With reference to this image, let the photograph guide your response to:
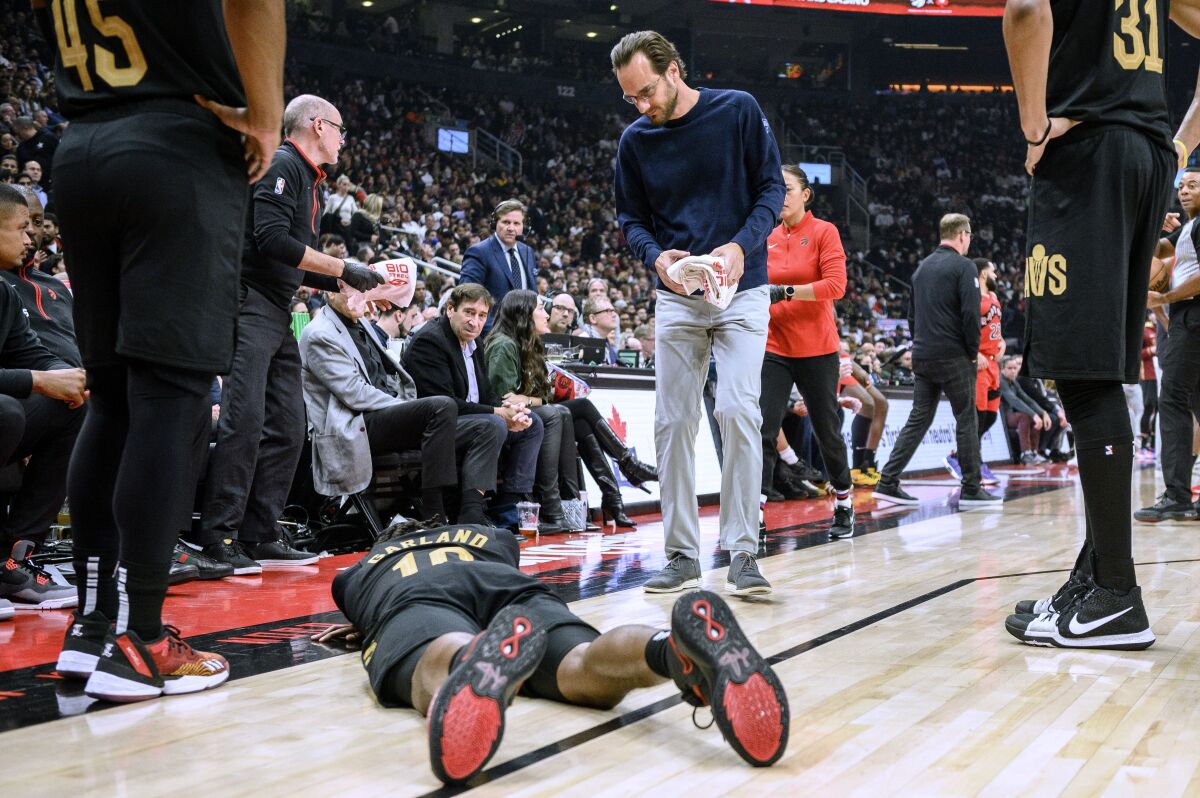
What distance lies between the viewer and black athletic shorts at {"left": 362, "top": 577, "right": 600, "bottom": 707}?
2176 mm

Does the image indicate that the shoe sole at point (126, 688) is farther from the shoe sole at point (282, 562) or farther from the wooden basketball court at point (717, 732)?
the shoe sole at point (282, 562)

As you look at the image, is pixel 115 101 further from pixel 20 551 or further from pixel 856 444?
pixel 856 444

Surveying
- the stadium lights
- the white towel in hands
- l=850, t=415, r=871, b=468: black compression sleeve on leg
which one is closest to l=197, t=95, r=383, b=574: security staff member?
the white towel in hands

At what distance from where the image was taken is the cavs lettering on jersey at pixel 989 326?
30.3ft

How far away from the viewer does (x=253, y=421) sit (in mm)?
4422

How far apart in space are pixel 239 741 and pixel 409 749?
33 centimetres

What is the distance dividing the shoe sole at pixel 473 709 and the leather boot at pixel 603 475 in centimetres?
481

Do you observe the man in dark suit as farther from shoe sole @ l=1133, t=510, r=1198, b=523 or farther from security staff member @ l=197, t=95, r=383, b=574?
shoe sole @ l=1133, t=510, r=1198, b=523

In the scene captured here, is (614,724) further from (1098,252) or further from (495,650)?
(1098,252)

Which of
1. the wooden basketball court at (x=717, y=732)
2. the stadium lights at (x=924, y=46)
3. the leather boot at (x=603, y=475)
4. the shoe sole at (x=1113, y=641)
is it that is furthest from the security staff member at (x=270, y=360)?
the stadium lights at (x=924, y=46)

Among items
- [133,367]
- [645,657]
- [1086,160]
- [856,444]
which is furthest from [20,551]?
[856,444]

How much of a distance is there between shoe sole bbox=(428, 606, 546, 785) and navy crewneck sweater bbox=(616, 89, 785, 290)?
2.30 metres

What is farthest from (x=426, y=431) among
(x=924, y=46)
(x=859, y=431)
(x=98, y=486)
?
(x=924, y=46)

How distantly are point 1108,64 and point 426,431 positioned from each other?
131 inches
